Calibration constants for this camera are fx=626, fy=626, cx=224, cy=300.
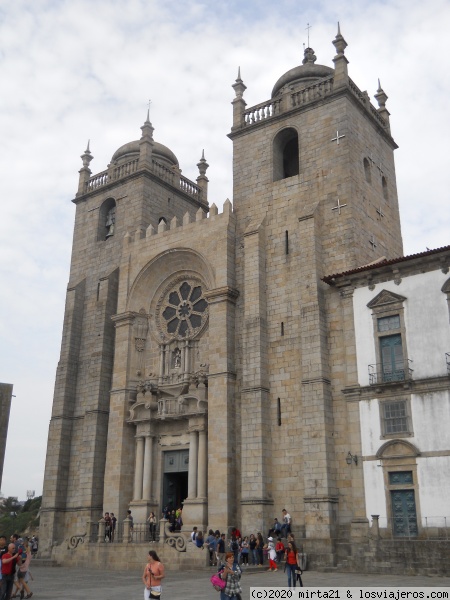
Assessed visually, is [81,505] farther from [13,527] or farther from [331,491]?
[13,527]

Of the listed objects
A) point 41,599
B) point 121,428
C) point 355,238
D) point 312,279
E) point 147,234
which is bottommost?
point 41,599

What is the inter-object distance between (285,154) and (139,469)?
16.1 metres

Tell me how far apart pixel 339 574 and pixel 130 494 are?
11.1 meters

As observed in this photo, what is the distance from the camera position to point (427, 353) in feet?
66.9

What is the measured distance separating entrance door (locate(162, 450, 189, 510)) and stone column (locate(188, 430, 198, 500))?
79 cm

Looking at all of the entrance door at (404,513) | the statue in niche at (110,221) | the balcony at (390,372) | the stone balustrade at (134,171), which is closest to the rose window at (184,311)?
the statue in niche at (110,221)

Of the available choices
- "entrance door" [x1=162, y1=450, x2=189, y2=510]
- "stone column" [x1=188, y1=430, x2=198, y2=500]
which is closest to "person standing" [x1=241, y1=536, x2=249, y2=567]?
"stone column" [x1=188, y1=430, x2=198, y2=500]

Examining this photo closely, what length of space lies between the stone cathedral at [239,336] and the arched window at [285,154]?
90 millimetres

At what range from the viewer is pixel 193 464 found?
982 inches

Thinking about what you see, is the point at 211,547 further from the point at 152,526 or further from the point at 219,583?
the point at 219,583

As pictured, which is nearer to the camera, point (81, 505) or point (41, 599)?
point (41, 599)

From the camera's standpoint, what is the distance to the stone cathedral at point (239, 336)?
22422mm

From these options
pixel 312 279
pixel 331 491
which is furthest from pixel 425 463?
pixel 312 279

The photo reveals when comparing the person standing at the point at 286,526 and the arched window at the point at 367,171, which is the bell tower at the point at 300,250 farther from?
the person standing at the point at 286,526
